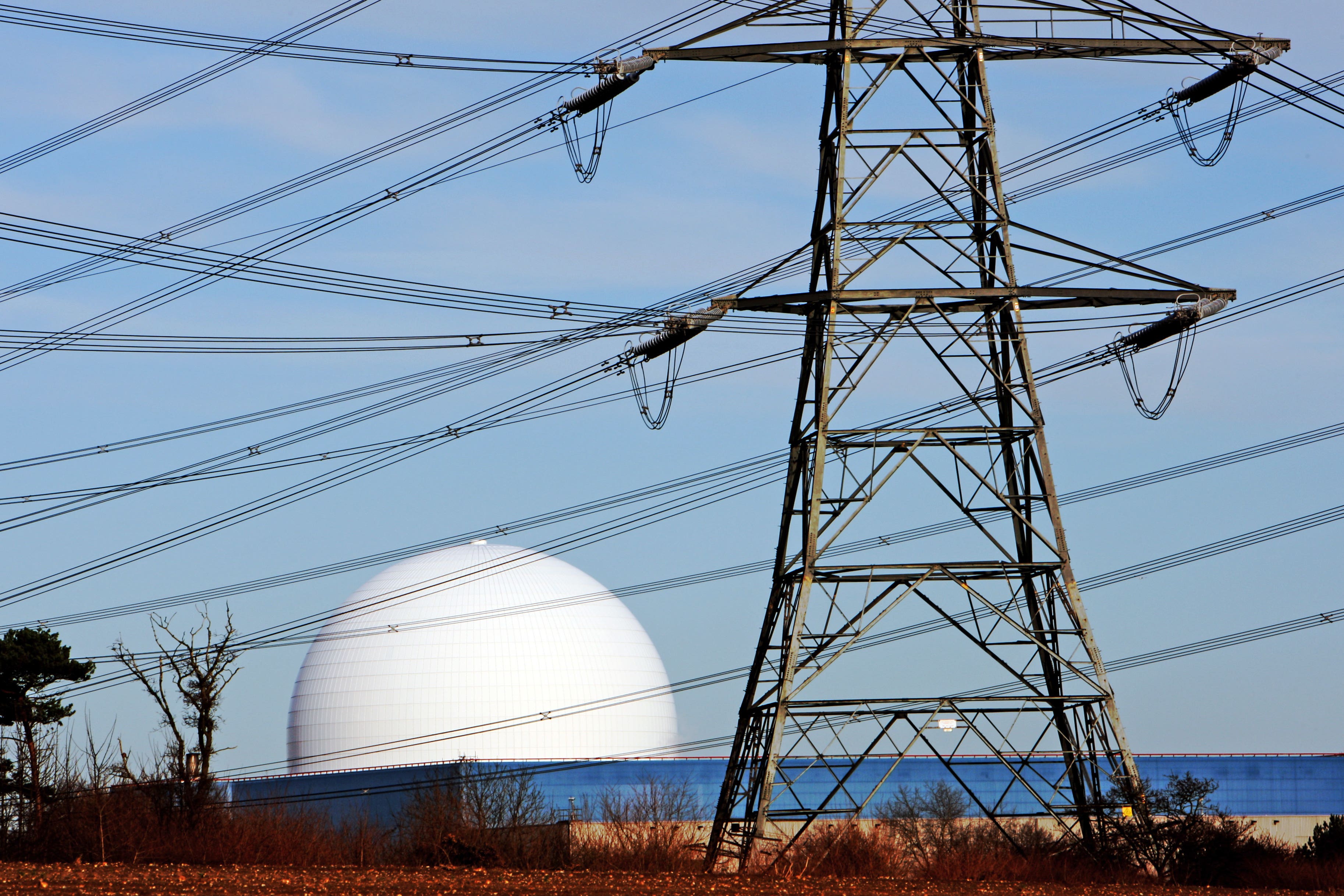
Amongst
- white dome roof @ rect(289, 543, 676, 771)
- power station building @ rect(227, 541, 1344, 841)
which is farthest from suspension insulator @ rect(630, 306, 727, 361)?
white dome roof @ rect(289, 543, 676, 771)

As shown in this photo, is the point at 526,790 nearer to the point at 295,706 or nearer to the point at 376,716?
the point at 376,716

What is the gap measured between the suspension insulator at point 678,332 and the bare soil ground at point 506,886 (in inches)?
371

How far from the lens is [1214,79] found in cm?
2719

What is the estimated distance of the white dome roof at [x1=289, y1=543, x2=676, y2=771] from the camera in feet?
215

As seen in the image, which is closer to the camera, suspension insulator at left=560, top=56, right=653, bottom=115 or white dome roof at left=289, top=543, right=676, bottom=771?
suspension insulator at left=560, top=56, right=653, bottom=115

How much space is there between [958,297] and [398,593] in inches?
1933

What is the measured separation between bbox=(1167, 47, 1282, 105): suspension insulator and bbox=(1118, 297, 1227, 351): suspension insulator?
383 centimetres

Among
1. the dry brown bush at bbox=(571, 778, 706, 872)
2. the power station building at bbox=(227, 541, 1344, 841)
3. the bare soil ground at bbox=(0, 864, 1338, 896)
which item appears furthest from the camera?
the power station building at bbox=(227, 541, 1344, 841)

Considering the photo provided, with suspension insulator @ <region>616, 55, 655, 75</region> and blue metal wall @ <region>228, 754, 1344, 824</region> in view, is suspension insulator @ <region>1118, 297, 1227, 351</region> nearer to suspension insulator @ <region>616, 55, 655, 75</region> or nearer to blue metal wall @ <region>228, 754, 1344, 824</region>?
suspension insulator @ <region>616, 55, 655, 75</region>

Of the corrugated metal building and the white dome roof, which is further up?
the white dome roof

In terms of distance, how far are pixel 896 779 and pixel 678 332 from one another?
113ft

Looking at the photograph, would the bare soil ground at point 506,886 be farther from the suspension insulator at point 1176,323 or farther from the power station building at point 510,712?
the power station building at point 510,712

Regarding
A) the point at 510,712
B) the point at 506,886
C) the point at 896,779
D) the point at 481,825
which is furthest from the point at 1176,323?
the point at 510,712

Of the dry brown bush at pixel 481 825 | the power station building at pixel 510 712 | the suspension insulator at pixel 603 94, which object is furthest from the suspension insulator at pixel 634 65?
the power station building at pixel 510 712
